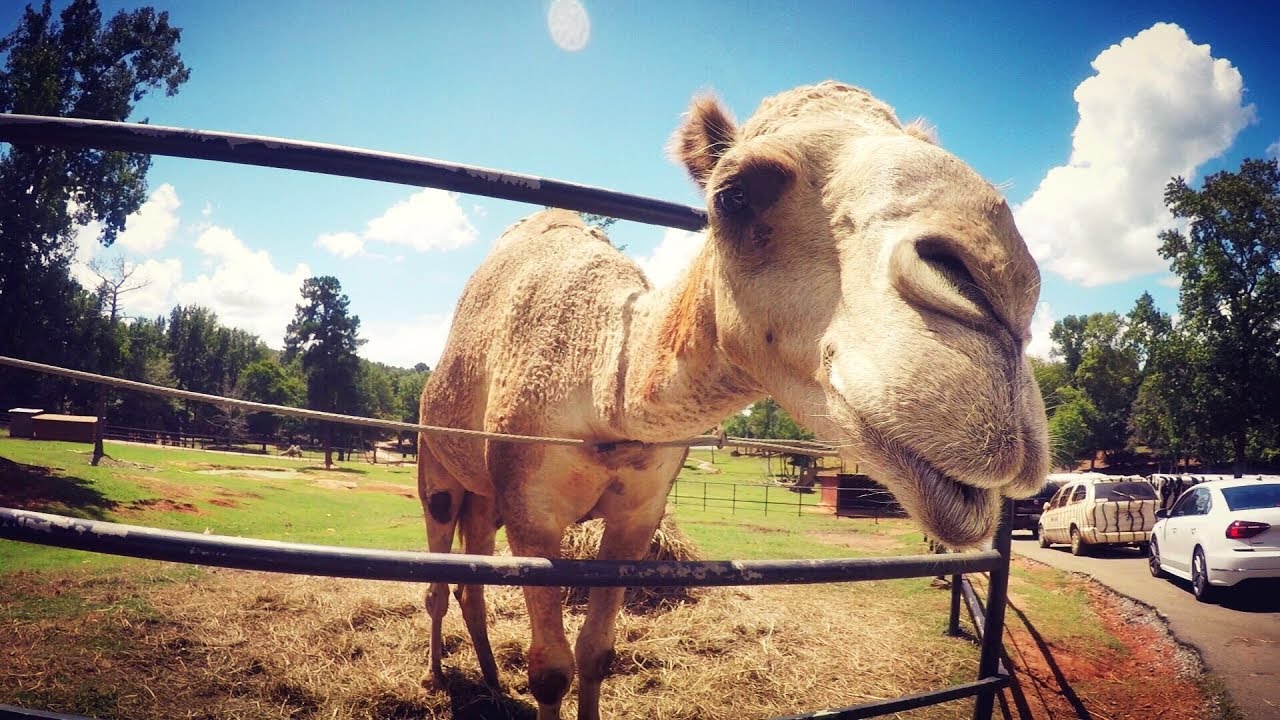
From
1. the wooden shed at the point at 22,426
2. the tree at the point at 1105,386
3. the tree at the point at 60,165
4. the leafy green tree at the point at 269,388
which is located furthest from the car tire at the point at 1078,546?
the leafy green tree at the point at 269,388

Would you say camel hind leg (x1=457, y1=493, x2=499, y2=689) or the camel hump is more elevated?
the camel hump

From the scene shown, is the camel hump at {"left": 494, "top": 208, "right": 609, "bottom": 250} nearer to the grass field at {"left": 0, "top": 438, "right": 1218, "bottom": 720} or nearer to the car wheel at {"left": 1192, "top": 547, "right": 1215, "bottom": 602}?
the grass field at {"left": 0, "top": 438, "right": 1218, "bottom": 720}

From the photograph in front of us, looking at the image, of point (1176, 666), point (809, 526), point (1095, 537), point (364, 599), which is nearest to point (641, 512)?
point (364, 599)

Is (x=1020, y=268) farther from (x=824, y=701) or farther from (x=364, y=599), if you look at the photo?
(x=364, y=599)

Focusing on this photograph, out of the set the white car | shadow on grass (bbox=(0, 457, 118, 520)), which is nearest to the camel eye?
the white car

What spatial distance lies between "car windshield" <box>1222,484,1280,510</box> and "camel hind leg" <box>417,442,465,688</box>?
1134cm

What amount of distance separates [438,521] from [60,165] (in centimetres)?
2023

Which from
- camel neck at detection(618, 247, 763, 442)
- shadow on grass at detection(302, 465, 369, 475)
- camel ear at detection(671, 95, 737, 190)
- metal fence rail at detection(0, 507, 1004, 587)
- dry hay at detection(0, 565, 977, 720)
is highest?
camel ear at detection(671, 95, 737, 190)

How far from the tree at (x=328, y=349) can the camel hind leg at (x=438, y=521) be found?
46.8 meters

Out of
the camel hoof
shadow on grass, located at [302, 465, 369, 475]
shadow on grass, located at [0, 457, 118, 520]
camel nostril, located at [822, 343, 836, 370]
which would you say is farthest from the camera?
shadow on grass, located at [302, 465, 369, 475]

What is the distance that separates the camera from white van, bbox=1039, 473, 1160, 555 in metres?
14.2

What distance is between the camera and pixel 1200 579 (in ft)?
29.7

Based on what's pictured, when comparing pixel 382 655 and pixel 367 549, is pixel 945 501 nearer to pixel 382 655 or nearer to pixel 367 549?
pixel 367 549

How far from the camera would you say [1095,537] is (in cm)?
1427
